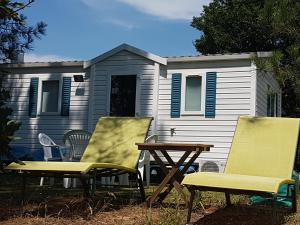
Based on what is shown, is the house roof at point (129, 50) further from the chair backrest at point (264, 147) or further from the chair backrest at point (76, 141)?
the chair backrest at point (264, 147)

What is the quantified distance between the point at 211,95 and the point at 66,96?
395 centimetres

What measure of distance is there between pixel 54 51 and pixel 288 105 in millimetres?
9694

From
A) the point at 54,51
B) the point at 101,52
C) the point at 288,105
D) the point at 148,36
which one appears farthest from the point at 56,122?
the point at 288,105

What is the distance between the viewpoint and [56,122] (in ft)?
43.1

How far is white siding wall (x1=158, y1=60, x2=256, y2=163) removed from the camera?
37.4 feet

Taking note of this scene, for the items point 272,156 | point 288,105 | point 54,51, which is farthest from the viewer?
point 288,105

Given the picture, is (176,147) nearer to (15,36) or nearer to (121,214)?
(121,214)

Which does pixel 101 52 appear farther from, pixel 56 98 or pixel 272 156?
pixel 272 156

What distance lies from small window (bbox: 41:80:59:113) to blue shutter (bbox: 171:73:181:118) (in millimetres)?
3309

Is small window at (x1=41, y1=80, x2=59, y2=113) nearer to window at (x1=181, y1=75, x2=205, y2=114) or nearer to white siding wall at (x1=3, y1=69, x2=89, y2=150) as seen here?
white siding wall at (x1=3, y1=69, x2=89, y2=150)

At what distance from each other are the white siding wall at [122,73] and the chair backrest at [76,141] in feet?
11.7

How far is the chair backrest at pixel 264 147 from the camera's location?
5207 mm

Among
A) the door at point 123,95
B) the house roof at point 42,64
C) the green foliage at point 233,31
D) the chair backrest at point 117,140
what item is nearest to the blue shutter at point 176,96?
the door at point 123,95

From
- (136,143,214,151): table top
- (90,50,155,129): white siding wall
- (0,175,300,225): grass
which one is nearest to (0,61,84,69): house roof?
(90,50,155,129): white siding wall
